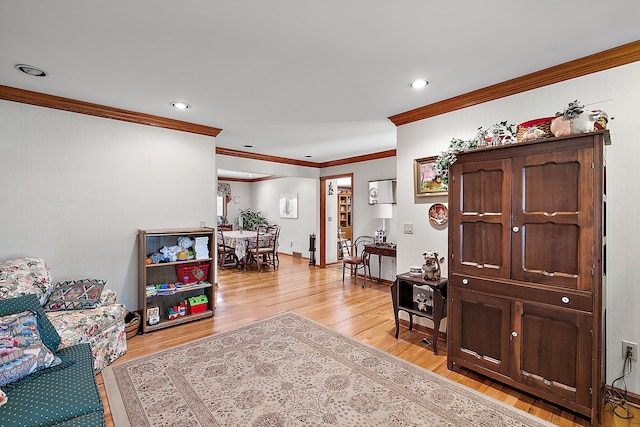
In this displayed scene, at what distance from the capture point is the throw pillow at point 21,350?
1617 mm

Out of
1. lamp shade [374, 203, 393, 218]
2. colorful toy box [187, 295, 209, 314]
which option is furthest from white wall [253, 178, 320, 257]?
colorful toy box [187, 295, 209, 314]

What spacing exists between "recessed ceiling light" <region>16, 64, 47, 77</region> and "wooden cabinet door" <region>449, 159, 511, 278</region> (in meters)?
3.59

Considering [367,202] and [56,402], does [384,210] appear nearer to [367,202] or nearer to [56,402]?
[367,202]

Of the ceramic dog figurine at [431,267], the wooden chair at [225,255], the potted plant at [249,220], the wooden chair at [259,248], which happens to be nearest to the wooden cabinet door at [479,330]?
the ceramic dog figurine at [431,267]

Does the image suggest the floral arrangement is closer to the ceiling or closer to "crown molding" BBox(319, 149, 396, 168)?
the ceiling

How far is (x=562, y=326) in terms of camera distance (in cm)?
199

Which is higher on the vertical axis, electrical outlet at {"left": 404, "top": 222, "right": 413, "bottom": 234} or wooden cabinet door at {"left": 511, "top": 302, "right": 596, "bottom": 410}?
electrical outlet at {"left": 404, "top": 222, "right": 413, "bottom": 234}

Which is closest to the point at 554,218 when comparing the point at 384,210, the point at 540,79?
the point at 540,79

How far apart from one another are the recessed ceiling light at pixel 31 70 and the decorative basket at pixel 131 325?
243 cm

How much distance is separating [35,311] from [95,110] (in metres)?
2.30

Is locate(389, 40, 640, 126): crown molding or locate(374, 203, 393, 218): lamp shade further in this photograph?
locate(374, 203, 393, 218): lamp shade

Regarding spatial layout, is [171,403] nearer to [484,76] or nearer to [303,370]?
[303,370]

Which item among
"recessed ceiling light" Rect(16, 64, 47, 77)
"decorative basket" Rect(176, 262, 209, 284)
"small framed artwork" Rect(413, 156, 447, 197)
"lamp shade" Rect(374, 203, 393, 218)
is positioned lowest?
"decorative basket" Rect(176, 262, 209, 284)

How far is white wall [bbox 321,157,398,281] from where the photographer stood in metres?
5.67
